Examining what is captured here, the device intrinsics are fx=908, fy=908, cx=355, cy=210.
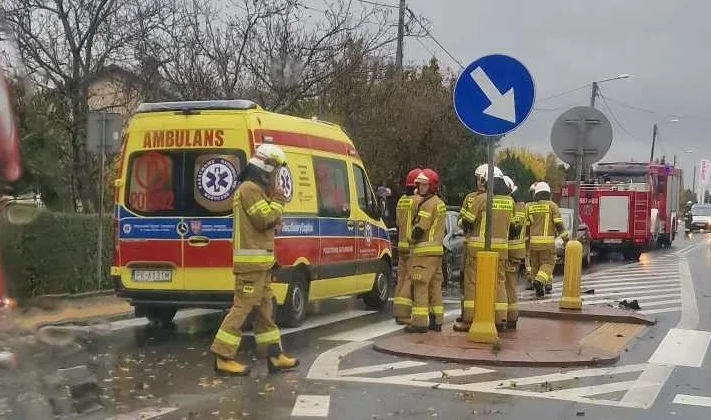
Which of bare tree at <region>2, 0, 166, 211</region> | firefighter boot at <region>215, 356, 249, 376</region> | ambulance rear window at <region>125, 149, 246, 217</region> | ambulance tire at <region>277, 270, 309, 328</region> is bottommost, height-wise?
firefighter boot at <region>215, 356, 249, 376</region>

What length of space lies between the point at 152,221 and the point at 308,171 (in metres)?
1.93

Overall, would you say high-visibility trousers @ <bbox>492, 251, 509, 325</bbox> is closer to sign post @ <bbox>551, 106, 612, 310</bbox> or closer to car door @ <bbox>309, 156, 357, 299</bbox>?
sign post @ <bbox>551, 106, 612, 310</bbox>

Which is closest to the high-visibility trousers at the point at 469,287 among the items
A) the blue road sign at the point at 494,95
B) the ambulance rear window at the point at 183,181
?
the blue road sign at the point at 494,95

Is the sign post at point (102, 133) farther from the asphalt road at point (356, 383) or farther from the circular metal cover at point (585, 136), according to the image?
the circular metal cover at point (585, 136)

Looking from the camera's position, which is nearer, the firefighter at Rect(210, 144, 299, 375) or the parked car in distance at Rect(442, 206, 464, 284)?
the firefighter at Rect(210, 144, 299, 375)

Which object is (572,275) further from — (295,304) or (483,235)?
(295,304)

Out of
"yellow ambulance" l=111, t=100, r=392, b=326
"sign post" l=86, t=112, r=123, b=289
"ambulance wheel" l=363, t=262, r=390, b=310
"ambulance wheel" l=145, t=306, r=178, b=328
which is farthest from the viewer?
"sign post" l=86, t=112, r=123, b=289

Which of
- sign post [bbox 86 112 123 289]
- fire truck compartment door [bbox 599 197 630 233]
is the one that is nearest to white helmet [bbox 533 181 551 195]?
sign post [bbox 86 112 123 289]

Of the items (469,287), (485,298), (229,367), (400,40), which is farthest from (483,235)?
(400,40)

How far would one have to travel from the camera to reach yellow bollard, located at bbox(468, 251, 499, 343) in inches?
352

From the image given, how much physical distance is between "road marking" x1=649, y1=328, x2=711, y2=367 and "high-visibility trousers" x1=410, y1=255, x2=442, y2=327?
94.9 inches

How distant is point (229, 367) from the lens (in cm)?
752

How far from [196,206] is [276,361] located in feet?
8.42

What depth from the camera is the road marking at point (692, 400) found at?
7.00 m
